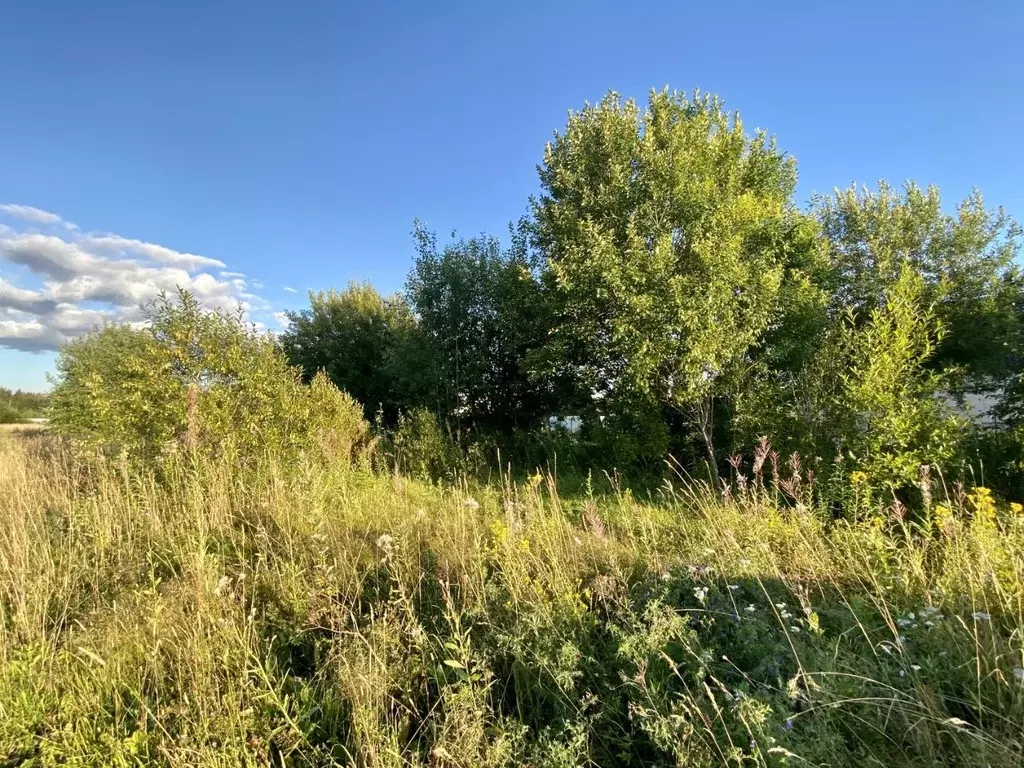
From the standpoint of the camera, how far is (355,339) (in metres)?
19.6

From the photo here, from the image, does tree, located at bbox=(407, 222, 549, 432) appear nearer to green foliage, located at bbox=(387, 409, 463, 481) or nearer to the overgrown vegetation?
the overgrown vegetation

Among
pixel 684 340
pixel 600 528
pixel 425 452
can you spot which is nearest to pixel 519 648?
pixel 600 528

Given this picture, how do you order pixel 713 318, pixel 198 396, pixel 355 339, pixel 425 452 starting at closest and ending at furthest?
pixel 198 396
pixel 713 318
pixel 425 452
pixel 355 339

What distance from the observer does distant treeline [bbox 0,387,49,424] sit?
31406mm

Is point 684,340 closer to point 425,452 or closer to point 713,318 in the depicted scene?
point 713,318

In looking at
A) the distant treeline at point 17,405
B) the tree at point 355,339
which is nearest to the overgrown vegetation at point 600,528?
the tree at point 355,339

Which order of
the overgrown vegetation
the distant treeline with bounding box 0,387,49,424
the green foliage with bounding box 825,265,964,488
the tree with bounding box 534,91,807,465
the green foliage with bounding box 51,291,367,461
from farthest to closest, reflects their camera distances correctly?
1. the distant treeline with bounding box 0,387,49,424
2. the tree with bounding box 534,91,807,465
3. the green foliage with bounding box 51,291,367,461
4. the green foliage with bounding box 825,265,964,488
5. the overgrown vegetation

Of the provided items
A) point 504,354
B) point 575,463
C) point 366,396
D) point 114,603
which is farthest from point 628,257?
point 366,396

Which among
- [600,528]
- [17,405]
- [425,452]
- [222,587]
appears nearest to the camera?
[222,587]

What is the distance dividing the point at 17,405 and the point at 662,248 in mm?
44982

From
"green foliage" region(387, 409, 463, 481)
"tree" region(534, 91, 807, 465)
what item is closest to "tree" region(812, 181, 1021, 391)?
"tree" region(534, 91, 807, 465)

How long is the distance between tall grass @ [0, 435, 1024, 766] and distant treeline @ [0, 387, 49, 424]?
37939 millimetres

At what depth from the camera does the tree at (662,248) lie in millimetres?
8445

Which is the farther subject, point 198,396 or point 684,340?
point 684,340
